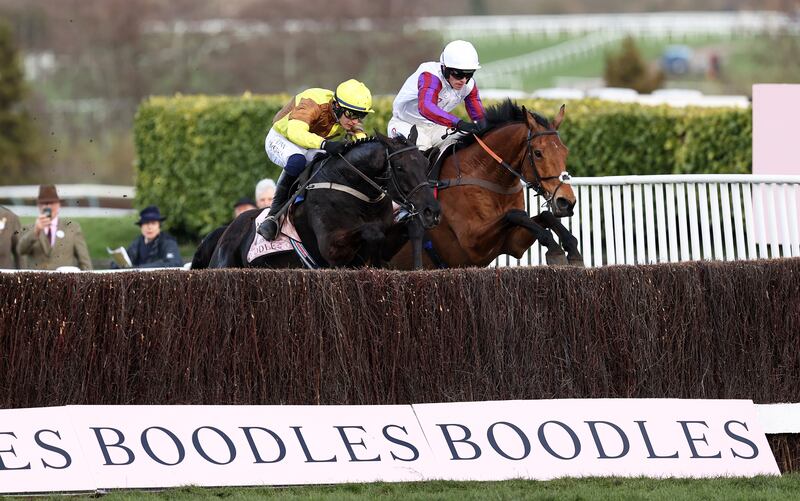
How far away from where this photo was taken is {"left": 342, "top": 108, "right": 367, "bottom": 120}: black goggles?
8438 mm

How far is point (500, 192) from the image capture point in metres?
8.72

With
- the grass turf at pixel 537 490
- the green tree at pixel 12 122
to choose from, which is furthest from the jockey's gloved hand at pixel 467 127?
the green tree at pixel 12 122

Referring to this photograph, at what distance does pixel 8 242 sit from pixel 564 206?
5.66 m

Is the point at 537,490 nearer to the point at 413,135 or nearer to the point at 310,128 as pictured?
the point at 413,135

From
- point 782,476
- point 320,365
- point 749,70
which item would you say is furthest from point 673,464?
point 749,70

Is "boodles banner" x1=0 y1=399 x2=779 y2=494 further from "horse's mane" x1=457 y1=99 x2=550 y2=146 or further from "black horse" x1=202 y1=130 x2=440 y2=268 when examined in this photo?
"horse's mane" x1=457 y1=99 x2=550 y2=146

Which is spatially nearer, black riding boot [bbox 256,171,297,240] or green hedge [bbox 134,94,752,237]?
black riding boot [bbox 256,171,297,240]

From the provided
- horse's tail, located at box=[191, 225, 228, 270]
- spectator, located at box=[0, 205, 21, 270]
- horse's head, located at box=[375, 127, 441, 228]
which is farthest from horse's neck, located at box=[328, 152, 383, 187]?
spectator, located at box=[0, 205, 21, 270]

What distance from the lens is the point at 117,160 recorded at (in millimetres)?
32188

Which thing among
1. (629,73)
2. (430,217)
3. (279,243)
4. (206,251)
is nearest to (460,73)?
(430,217)

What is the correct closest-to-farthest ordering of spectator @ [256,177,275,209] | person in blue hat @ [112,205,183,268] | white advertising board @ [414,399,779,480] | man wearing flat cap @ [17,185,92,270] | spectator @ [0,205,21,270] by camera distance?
white advertising board @ [414,399,779,480]
spectator @ [256,177,275,209]
person in blue hat @ [112,205,183,268]
man wearing flat cap @ [17,185,92,270]
spectator @ [0,205,21,270]

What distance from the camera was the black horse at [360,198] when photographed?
829cm

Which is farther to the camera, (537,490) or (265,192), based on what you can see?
(265,192)

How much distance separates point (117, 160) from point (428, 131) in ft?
77.4
